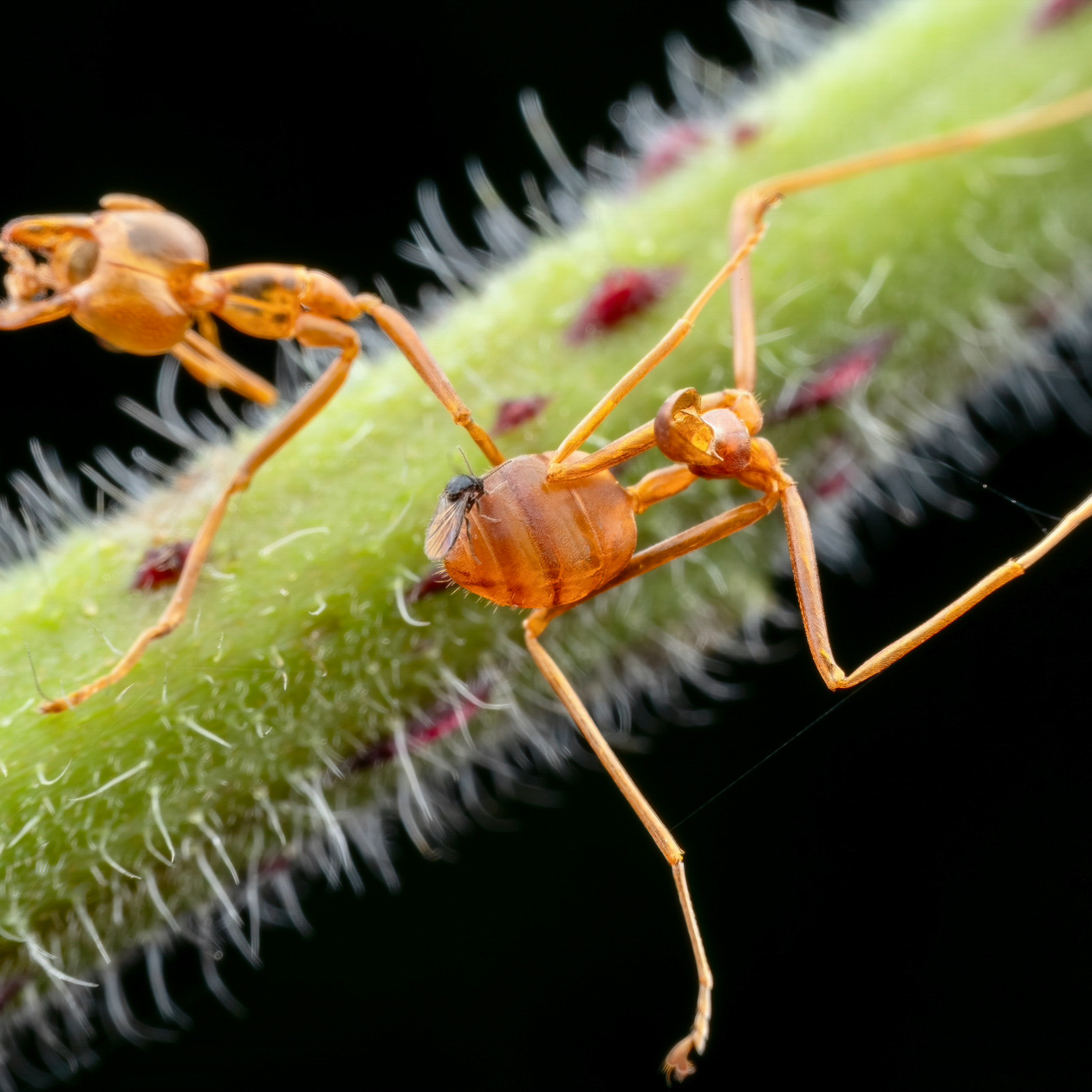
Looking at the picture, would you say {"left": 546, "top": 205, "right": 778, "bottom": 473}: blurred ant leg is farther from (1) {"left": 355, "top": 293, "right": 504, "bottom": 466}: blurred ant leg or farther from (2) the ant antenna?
(2) the ant antenna

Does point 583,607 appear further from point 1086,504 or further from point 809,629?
point 1086,504

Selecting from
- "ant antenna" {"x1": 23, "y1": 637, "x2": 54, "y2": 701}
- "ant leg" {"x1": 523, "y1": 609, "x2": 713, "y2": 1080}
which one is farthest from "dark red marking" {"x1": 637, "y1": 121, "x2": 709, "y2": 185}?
"ant antenna" {"x1": 23, "y1": 637, "x2": 54, "y2": 701}

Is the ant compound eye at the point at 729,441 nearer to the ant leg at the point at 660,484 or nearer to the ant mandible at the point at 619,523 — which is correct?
the ant mandible at the point at 619,523

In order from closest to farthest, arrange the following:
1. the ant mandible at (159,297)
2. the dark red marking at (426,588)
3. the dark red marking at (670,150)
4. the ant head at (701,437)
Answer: the ant head at (701,437) < the ant mandible at (159,297) < the dark red marking at (426,588) < the dark red marking at (670,150)

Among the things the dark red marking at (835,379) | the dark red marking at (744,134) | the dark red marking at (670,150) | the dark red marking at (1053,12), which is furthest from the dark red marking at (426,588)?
the dark red marking at (1053,12)

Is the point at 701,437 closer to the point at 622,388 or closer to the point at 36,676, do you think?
the point at 622,388

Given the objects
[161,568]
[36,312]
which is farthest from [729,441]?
[36,312]
